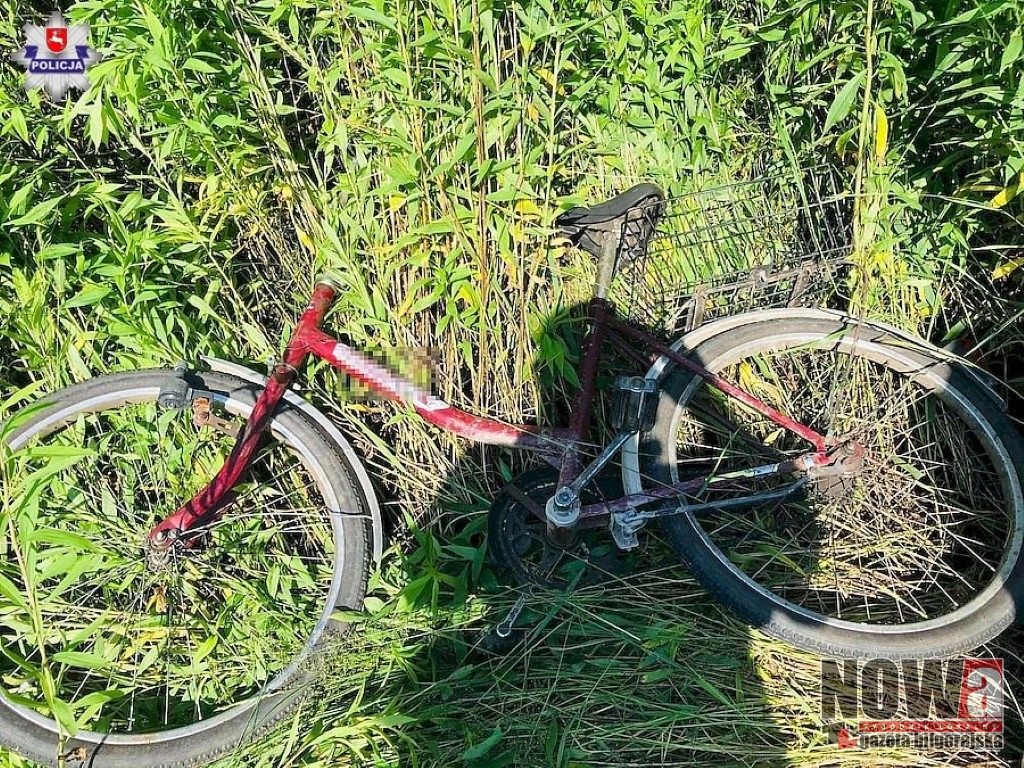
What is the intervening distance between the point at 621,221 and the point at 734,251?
2.16 ft

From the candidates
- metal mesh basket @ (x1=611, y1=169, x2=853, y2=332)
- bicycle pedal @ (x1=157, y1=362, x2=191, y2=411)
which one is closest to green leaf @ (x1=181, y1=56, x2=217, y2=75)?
bicycle pedal @ (x1=157, y1=362, x2=191, y2=411)

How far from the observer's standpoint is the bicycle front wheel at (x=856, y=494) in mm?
2393

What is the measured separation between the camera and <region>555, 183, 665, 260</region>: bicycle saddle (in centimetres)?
226

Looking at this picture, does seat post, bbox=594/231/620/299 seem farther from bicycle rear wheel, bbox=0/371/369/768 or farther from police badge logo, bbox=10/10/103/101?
police badge logo, bbox=10/10/103/101

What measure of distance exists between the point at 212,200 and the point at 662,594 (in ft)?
6.91

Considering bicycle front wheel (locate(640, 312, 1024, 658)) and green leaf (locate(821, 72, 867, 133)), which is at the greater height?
green leaf (locate(821, 72, 867, 133))

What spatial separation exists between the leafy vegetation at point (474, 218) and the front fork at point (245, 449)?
226 millimetres

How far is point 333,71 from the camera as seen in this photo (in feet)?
7.27

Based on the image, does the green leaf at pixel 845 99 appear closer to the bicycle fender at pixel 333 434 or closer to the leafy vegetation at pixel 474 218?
the leafy vegetation at pixel 474 218

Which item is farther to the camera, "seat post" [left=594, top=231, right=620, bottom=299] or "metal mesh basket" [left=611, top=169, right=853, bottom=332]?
"metal mesh basket" [left=611, top=169, right=853, bottom=332]

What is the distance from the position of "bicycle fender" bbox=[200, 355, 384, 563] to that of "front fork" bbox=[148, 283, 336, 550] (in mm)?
76

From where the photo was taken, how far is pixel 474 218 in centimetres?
228

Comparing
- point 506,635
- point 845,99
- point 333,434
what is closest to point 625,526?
point 506,635

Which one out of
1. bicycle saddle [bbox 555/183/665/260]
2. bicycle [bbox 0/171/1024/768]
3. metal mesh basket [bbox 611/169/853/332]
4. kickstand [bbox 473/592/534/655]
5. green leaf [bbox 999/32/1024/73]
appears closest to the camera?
green leaf [bbox 999/32/1024/73]
